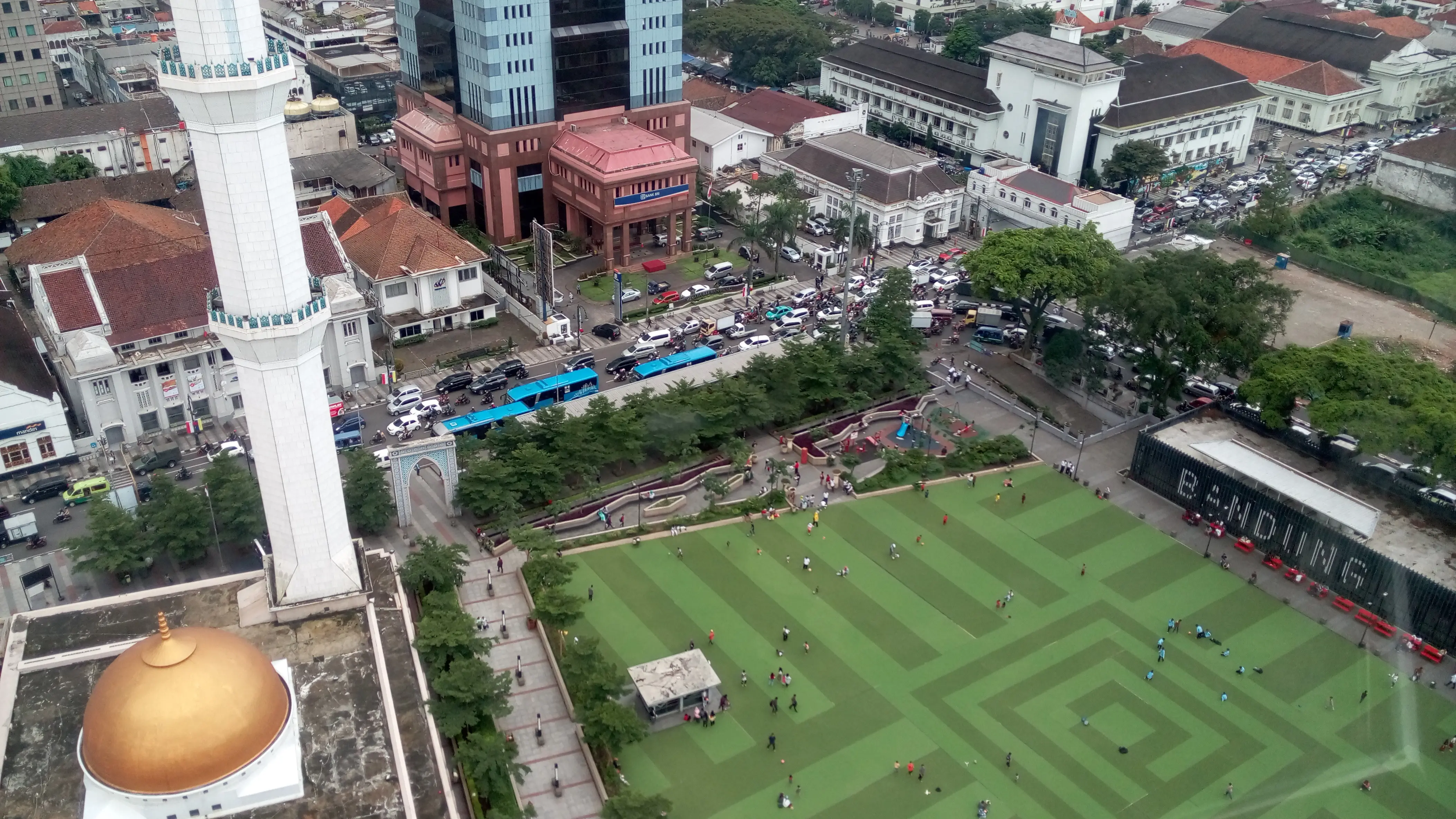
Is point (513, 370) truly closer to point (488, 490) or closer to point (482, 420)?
point (482, 420)

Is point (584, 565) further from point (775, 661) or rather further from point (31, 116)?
point (31, 116)

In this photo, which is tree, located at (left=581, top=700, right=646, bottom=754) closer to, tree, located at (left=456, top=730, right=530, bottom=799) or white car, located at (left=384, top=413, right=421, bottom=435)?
tree, located at (left=456, top=730, right=530, bottom=799)

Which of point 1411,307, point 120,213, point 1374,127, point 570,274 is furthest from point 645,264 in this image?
point 1374,127

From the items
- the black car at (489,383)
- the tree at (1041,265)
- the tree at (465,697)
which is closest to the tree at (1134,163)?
the tree at (1041,265)

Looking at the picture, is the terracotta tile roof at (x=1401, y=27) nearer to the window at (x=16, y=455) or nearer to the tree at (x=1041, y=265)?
the tree at (x=1041, y=265)

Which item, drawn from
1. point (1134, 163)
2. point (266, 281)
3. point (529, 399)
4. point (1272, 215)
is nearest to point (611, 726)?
point (266, 281)

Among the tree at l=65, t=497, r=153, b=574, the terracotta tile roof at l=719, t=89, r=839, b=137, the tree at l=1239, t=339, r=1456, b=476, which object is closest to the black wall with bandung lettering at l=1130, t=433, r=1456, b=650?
the tree at l=1239, t=339, r=1456, b=476
